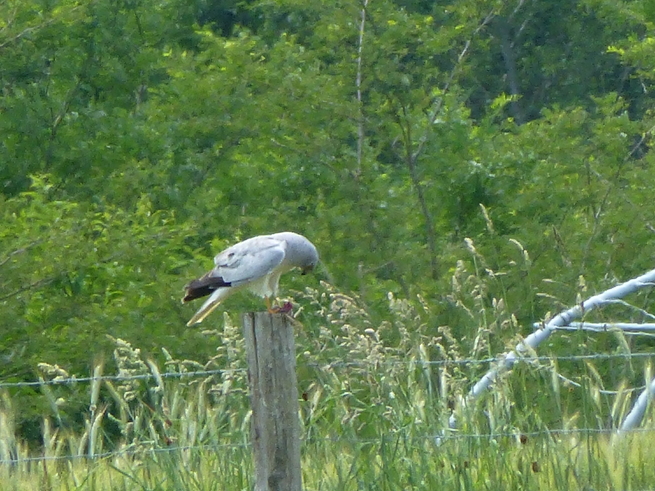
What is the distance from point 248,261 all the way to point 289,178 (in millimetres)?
4483

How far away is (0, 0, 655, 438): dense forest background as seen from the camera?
958cm

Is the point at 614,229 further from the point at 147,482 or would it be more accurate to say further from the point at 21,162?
the point at 147,482

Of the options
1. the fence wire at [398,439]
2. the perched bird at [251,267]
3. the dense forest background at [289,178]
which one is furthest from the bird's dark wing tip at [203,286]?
the dense forest background at [289,178]

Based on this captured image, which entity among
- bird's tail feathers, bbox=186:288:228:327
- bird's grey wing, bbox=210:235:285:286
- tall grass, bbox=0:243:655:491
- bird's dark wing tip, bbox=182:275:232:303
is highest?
bird's grey wing, bbox=210:235:285:286

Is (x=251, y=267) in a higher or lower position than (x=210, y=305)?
higher

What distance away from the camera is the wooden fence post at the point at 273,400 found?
429 cm

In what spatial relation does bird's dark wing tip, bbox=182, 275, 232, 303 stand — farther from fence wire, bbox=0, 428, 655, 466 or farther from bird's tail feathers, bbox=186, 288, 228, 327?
fence wire, bbox=0, 428, 655, 466

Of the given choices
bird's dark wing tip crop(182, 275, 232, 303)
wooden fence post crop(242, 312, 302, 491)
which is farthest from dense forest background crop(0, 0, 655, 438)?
wooden fence post crop(242, 312, 302, 491)

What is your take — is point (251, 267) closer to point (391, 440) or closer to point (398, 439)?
point (391, 440)

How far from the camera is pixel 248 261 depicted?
6.64 metres

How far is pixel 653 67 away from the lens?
13242 mm

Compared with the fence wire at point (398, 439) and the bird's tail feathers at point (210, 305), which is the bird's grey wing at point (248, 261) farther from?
the fence wire at point (398, 439)

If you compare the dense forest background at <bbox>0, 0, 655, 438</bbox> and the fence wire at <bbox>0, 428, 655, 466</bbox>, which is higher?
the dense forest background at <bbox>0, 0, 655, 438</bbox>

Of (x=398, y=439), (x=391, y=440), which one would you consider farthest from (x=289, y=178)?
(x=398, y=439)
